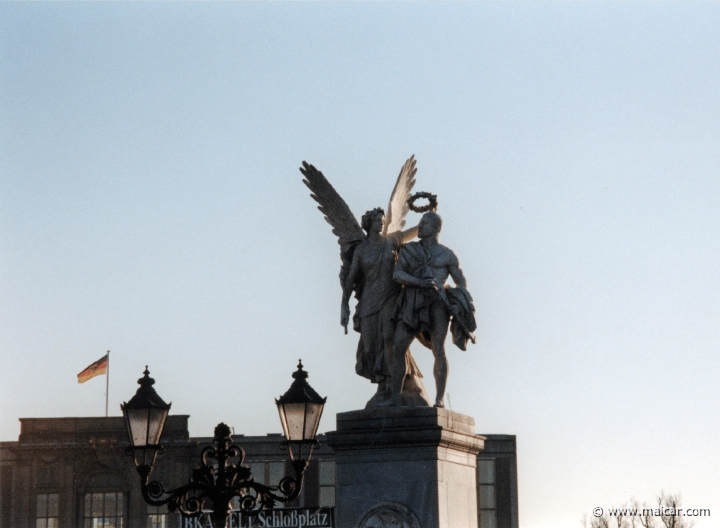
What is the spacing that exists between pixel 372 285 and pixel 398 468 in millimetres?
2539

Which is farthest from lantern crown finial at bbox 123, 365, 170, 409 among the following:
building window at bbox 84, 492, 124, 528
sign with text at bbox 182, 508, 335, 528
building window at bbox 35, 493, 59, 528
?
building window at bbox 35, 493, 59, 528

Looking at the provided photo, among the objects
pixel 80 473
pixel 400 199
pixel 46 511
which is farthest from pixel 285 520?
pixel 46 511

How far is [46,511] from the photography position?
7300 cm

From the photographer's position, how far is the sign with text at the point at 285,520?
20.1m

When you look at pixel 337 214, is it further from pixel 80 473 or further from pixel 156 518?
pixel 80 473

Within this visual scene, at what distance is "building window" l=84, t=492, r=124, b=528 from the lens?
72.0 metres

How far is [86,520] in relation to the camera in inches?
2849

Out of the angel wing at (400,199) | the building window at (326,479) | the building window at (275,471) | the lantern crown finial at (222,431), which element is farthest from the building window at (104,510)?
the lantern crown finial at (222,431)

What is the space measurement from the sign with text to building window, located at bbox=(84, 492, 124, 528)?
5276 cm

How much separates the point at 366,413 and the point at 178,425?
5413cm

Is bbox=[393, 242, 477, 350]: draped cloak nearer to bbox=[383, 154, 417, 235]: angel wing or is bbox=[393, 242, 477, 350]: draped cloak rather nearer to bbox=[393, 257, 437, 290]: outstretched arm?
bbox=[393, 257, 437, 290]: outstretched arm

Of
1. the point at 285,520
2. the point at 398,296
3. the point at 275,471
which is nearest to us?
the point at 285,520

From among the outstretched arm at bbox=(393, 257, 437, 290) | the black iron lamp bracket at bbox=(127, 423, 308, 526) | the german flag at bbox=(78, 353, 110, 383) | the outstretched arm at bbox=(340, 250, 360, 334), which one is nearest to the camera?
the black iron lamp bracket at bbox=(127, 423, 308, 526)

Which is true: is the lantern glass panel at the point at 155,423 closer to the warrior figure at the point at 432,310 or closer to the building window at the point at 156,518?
the warrior figure at the point at 432,310
